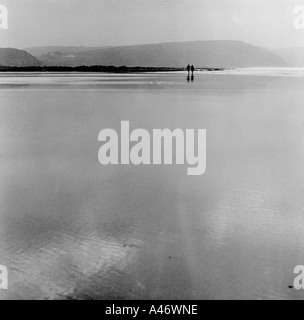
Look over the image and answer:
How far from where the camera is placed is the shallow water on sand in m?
3.91

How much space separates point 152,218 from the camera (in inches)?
198

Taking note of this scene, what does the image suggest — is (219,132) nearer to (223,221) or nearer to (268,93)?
(223,221)

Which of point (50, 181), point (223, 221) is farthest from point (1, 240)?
point (223, 221)

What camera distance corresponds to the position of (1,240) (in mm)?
4570

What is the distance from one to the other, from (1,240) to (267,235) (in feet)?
7.95

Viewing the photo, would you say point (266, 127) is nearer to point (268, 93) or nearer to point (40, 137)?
point (40, 137)

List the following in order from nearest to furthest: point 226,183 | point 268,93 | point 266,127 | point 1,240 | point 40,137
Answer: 1. point 1,240
2. point 226,183
3. point 40,137
4. point 266,127
5. point 268,93

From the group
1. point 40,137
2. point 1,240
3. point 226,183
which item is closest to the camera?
point 1,240

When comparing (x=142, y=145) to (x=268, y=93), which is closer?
(x=142, y=145)

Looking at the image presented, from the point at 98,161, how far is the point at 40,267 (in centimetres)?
290

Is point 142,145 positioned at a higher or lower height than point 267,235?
higher

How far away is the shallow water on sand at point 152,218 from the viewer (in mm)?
3912

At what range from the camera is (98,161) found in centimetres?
684
